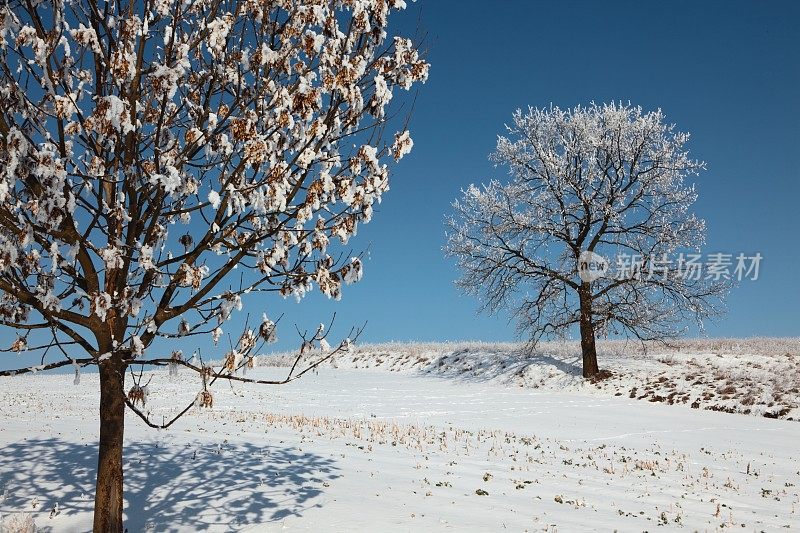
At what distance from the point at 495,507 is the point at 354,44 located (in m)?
6.93

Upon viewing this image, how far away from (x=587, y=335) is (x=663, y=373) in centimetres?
363

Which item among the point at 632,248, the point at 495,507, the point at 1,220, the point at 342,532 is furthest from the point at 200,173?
the point at 632,248

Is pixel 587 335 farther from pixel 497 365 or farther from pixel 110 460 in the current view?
pixel 110 460

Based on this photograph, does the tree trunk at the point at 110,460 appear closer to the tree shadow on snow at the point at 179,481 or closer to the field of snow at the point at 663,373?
the tree shadow on snow at the point at 179,481

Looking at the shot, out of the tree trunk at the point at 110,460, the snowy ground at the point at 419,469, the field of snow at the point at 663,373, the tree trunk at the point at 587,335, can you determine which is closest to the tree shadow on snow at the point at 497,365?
the field of snow at the point at 663,373

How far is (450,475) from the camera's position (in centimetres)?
1080

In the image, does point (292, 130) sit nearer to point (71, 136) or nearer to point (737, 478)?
point (71, 136)

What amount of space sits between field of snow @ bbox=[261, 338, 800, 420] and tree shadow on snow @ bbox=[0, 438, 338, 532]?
17540mm

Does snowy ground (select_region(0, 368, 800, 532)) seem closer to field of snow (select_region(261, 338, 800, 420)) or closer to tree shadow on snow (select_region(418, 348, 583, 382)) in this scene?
field of snow (select_region(261, 338, 800, 420))

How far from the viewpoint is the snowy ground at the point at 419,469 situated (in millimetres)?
8336

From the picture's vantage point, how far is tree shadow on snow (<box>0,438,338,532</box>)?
8.16m

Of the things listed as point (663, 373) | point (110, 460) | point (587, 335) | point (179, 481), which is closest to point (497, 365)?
point (587, 335)

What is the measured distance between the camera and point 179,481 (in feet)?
31.3

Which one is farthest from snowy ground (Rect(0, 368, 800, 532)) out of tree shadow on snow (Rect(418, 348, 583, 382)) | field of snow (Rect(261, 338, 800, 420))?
tree shadow on snow (Rect(418, 348, 583, 382))
